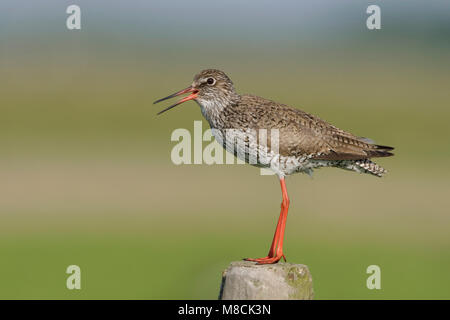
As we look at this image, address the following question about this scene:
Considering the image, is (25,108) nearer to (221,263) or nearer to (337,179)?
(337,179)

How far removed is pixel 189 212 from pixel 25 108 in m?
A: 23.3

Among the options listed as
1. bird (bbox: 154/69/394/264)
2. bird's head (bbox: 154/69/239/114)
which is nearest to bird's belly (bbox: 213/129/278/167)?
bird (bbox: 154/69/394/264)

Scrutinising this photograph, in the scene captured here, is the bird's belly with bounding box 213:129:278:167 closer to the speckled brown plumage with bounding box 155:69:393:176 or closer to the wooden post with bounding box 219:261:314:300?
the speckled brown plumage with bounding box 155:69:393:176

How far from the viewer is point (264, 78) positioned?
51.4 metres

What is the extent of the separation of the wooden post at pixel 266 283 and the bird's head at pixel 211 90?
269cm

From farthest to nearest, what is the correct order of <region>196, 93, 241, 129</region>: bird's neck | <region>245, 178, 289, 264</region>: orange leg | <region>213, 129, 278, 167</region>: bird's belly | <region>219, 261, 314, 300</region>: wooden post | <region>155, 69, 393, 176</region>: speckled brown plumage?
<region>196, 93, 241, 129</region>: bird's neck
<region>155, 69, 393, 176</region>: speckled brown plumage
<region>213, 129, 278, 167</region>: bird's belly
<region>245, 178, 289, 264</region>: orange leg
<region>219, 261, 314, 300</region>: wooden post

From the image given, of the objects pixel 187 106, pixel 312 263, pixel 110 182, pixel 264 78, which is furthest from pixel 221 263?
pixel 264 78

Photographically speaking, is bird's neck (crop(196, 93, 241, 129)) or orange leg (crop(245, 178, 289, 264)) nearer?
orange leg (crop(245, 178, 289, 264))

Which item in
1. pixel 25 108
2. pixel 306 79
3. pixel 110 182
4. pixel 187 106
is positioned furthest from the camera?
pixel 306 79

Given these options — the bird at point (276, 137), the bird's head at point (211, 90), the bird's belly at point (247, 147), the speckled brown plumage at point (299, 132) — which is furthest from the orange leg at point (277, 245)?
the bird's head at point (211, 90)

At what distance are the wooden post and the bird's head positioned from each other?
2694 mm

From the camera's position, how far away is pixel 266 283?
7.06m

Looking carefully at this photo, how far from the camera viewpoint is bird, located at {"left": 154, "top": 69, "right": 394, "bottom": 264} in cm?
884

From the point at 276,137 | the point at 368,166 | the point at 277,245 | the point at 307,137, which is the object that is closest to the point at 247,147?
the point at 276,137
